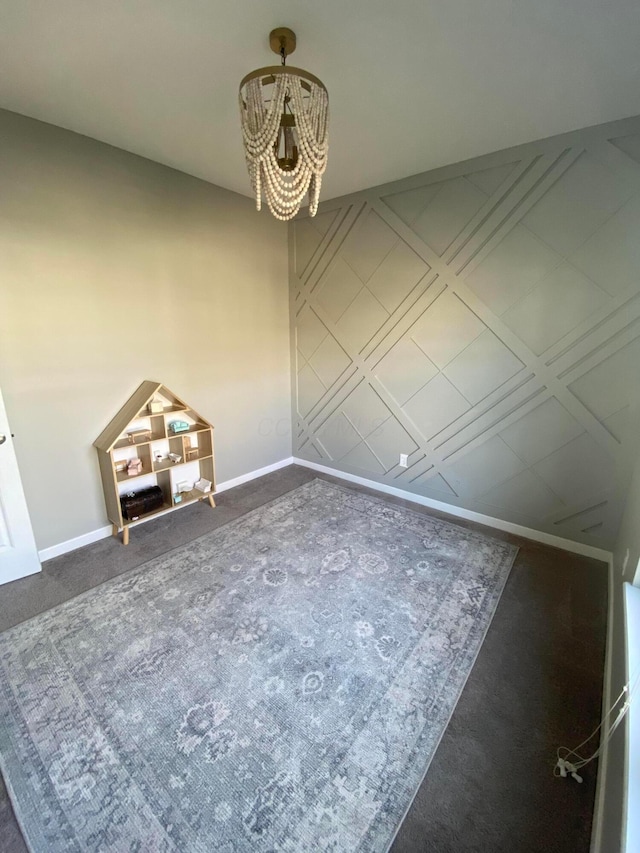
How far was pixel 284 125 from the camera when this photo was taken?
4.65 feet

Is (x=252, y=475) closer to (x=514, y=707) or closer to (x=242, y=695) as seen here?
(x=242, y=695)

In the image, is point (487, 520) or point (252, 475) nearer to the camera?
point (487, 520)

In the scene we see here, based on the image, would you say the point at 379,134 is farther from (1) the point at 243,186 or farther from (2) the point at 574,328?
(2) the point at 574,328

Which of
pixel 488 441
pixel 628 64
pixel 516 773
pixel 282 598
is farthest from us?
pixel 488 441

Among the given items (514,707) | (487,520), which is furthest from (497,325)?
(514,707)

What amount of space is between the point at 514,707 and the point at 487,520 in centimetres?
155

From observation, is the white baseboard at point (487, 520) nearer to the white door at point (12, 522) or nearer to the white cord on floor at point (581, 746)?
the white cord on floor at point (581, 746)

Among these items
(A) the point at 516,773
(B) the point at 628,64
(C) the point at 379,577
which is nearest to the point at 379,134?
(B) the point at 628,64

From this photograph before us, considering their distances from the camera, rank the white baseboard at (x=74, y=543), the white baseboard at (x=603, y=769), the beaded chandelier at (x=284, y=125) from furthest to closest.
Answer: the white baseboard at (x=74, y=543)
the beaded chandelier at (x=284, y=125)
the white baseboard at (x=603, y=769)

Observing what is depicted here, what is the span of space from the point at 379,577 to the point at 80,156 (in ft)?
10.6

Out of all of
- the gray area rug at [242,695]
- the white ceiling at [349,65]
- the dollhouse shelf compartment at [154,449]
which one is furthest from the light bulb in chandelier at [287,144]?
the gray area rug at [242,695]

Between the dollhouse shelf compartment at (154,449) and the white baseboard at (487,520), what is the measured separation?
142 centimetres

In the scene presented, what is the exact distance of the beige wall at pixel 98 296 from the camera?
2.08 metres

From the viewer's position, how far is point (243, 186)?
2951 mm
